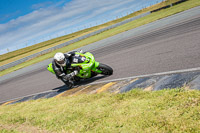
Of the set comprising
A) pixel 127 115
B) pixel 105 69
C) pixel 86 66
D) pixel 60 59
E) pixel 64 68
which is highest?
pixel 60 59

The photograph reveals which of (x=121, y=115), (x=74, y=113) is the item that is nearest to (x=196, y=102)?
(x=121, y=115)

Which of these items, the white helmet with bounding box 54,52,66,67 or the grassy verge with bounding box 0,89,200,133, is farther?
the white helmet with bounding box 54,52,66,67

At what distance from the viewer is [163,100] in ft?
13.2

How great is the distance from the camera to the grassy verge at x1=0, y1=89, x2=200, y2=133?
3203 millimetres

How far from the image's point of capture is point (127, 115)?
152 inches

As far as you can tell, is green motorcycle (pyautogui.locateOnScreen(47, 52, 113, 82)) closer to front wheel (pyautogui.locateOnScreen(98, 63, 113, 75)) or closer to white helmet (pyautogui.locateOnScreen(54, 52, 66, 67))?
front wheel (pyautogui.locateOnScreen(98, 63, 113, 75))

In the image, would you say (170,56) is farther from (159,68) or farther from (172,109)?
(172,109)

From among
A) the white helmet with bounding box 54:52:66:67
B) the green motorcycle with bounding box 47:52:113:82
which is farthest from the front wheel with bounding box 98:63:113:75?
the white helmet with bounding box 54:52:66:67

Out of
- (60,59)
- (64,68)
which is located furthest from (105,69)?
(60,59)

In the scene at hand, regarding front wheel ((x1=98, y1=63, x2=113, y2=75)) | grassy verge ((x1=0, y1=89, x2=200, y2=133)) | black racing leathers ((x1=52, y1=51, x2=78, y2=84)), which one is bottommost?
grassy verge ((x1=0, y1=89, x2=200, y2=133))

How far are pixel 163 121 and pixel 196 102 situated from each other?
0.72m

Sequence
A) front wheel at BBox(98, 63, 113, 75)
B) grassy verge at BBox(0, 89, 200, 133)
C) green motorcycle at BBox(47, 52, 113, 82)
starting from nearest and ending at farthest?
grassy verge at BBox(0, 89, 200, 133), green motorcycle at BBox(47, 52, 113, 82), front wheel at BBox(98, 63, 113, 75)

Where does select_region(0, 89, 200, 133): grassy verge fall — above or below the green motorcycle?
below

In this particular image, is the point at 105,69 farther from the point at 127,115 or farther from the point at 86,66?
the point at 127,115
